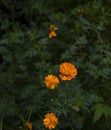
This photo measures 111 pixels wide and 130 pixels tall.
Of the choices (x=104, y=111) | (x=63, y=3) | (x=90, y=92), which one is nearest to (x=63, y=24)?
(x=63, y=3)

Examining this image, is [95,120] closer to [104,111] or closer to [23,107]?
[104,111]

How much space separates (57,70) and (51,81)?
0.78 feet

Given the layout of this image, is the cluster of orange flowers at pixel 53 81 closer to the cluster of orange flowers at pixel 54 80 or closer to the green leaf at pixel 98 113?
the cluster of orange flowers at pixel 54 80

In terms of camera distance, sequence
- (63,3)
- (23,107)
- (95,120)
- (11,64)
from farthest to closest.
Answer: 1. (63,3)
2. (11,64)
3. (23,107)
4. (95,120)

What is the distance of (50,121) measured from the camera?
2.63 metres

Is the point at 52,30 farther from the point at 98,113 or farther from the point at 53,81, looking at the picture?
the point at 98,113

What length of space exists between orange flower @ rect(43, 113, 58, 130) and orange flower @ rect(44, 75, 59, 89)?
176 millimetres

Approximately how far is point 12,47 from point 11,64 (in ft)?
0.48

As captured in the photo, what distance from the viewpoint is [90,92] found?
2953mm

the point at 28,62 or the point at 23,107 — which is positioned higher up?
the point at 28,62

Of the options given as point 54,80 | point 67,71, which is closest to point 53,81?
point 54,80

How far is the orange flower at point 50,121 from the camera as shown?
2638 millimetres

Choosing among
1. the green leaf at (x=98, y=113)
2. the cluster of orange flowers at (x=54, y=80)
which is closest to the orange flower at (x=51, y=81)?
the cluster of orange flowers at (x=54, y=80)

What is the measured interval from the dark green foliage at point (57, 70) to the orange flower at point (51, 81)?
0.08 m
